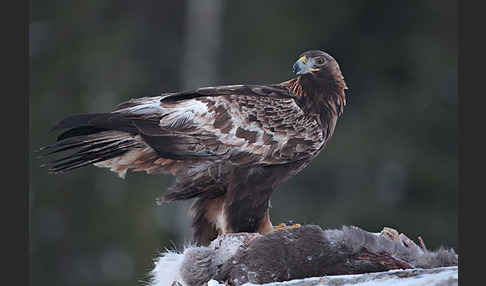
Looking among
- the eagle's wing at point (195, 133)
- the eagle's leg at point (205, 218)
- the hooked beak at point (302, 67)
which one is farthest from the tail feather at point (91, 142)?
the hooked beak at point (302, 67)

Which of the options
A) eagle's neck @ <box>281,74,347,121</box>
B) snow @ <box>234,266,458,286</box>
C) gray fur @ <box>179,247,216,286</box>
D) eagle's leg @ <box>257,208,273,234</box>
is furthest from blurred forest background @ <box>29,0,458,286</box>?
snow @ <box>234,266,458,286</box>

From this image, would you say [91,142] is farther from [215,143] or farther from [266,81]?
[266,81]

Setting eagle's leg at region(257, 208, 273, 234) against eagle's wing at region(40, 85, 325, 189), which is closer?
eagle's wing at region(40, 85, 325, 189)

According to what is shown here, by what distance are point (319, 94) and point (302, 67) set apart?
252 mm

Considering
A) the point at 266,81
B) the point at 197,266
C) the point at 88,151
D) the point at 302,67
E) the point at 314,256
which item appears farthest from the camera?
the point at 266,81

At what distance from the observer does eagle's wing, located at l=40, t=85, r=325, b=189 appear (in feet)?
20.3

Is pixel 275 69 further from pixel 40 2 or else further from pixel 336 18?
pixel 40 2

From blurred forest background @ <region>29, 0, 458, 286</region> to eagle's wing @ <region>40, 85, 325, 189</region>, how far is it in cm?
751

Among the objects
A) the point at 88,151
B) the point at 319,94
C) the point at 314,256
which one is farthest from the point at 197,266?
the point at 319,94

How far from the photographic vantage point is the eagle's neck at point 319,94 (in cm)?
680

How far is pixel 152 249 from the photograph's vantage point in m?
→ 15.4

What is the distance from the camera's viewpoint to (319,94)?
6836 mm

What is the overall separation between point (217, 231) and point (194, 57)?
32.6 feet

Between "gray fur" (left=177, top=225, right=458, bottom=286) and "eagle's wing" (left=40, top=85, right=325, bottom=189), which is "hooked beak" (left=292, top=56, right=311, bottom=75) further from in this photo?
"gray fur" (left=177, top=225, right=458, bottom=286)
